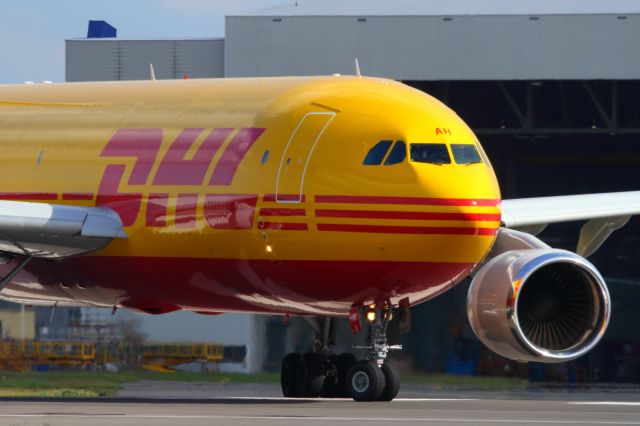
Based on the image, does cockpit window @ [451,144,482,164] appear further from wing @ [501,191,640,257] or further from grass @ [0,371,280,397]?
grass @ [0,371,280,397]

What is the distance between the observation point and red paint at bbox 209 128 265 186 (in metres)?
18.8

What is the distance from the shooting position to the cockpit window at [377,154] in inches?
710

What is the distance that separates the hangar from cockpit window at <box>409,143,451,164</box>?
8379mm

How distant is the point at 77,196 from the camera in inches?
786

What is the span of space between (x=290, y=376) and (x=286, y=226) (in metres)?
3.86

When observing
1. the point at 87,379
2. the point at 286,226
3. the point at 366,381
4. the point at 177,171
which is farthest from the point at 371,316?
the point at 87,379

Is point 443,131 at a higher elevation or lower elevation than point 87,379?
higher

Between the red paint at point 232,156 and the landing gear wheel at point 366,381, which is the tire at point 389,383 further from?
the red paint at point 232,156

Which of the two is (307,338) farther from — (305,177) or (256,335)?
(305,177)

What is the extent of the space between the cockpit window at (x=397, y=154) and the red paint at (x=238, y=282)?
1.07 meters

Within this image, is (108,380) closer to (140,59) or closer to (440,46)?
(140,59)

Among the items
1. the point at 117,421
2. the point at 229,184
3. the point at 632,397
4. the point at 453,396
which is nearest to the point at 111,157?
the point at 229,184

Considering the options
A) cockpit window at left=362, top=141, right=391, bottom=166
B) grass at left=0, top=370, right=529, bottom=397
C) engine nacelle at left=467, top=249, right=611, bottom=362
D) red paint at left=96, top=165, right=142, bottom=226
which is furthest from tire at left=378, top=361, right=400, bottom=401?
grass at left=0, top=370, right=529, bottom=397

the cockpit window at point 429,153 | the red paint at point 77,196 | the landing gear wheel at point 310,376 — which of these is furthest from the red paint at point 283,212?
the landing gear wheel at point 310,376
